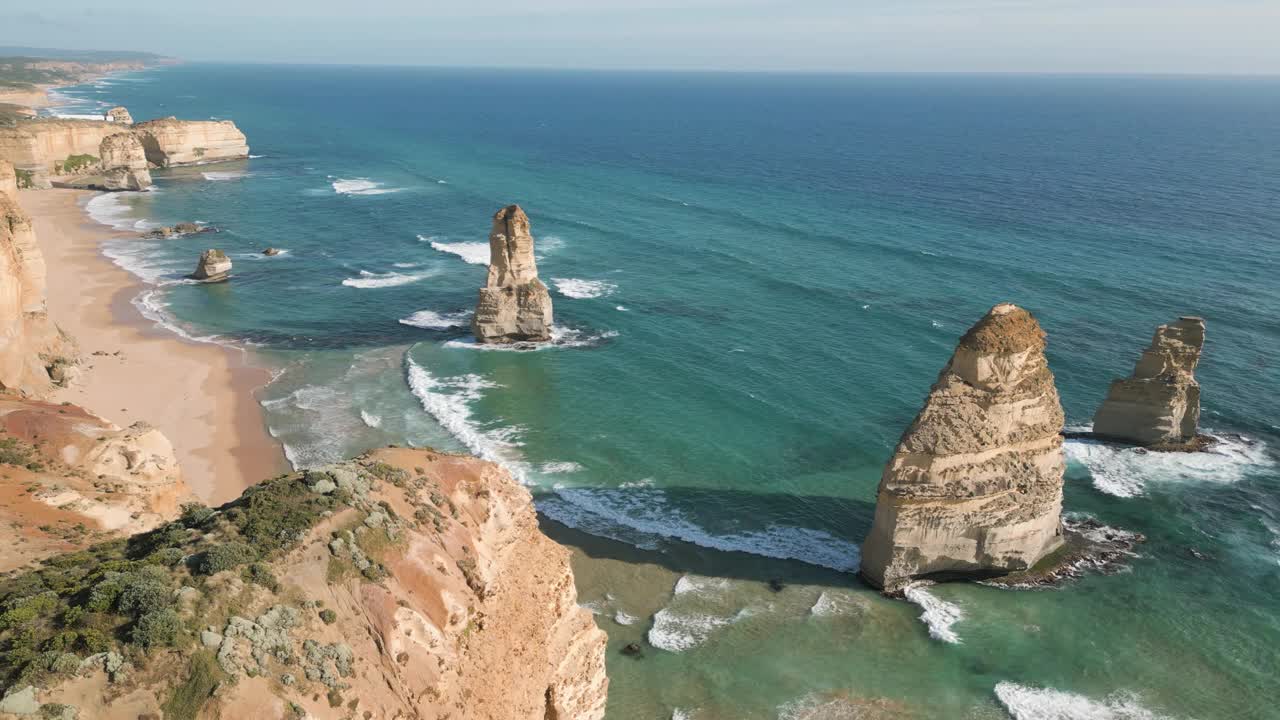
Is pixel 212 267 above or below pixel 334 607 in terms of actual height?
below

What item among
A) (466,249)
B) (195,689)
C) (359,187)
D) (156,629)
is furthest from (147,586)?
(359,187)

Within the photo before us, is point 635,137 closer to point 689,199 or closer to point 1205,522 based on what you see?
point 689,199

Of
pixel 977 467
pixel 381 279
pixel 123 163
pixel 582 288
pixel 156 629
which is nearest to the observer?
pixel 156 629

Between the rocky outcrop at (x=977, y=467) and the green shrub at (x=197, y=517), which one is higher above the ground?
the green shrub at (x=197, y=517)

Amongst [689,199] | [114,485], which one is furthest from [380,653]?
[689,199]

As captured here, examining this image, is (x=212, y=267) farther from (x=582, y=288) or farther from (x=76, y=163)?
(x=76, y=163)

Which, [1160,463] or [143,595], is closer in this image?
[143,595]

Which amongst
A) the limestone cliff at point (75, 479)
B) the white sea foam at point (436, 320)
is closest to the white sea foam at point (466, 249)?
the white sea foam at point (436, 320)

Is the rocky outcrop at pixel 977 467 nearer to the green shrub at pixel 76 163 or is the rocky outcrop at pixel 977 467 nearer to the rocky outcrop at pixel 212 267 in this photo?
the rocky outcrop at pixel 212 267
